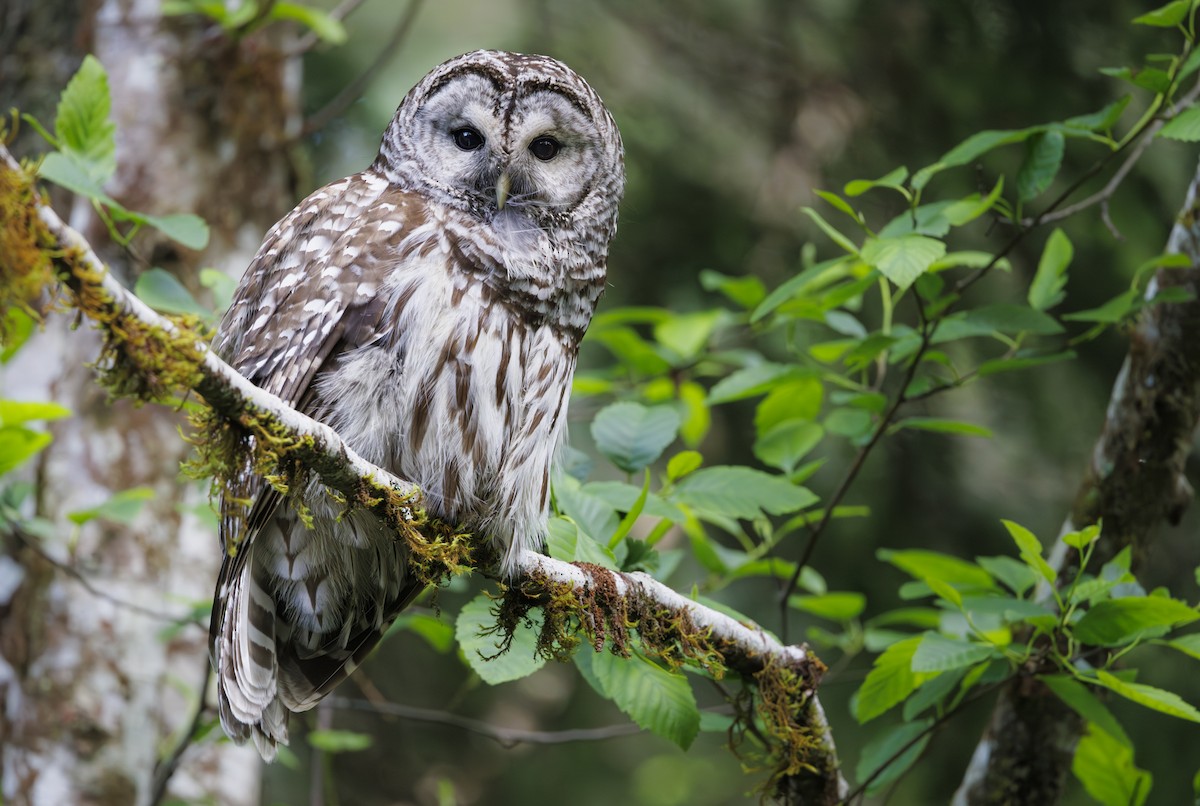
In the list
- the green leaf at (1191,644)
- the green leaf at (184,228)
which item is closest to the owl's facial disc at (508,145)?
the green leaf at (184,228)

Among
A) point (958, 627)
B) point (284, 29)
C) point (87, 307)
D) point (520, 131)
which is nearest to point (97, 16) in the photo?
point (284, 29)

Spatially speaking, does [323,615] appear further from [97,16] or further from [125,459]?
[97,16]

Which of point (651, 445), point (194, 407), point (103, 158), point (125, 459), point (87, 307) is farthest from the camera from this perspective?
point (125, 459)

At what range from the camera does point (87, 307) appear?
5.19 ft

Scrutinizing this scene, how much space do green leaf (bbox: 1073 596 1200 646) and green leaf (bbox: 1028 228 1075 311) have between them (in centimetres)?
97

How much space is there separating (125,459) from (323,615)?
4.33ft

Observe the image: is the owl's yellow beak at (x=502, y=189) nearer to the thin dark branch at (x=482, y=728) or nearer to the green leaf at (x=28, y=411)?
the green leaf at (x=28, y=411)

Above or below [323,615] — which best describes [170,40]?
above

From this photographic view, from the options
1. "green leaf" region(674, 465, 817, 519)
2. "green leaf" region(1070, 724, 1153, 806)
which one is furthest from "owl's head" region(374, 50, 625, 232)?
"green leaf" region(1070, 724, 1153, 806)

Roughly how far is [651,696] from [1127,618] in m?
1.05

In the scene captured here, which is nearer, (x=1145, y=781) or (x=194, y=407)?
(x=194, y=407)

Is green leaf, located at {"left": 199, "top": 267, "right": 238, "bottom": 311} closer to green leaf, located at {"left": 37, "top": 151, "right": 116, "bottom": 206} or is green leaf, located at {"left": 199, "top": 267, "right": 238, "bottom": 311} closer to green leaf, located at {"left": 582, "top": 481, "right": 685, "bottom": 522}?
green leaf, located at {"left": 37, "top": 151, "right": 116, "bottom": 206}

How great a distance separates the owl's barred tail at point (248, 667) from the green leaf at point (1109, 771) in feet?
7.13

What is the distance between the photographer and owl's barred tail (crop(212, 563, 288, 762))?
9.29 feet
